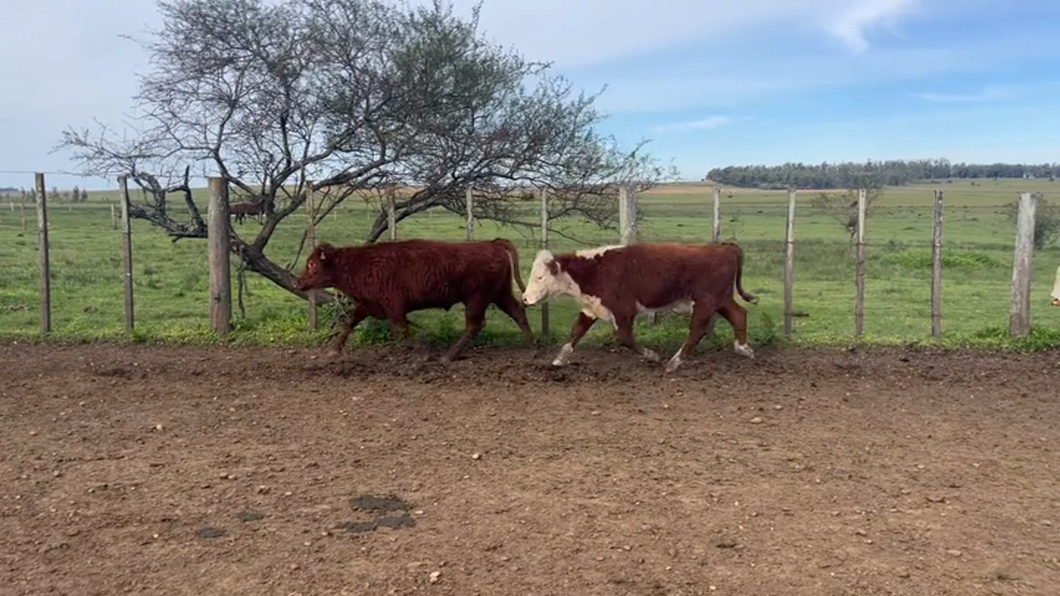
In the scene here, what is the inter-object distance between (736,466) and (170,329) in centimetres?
670

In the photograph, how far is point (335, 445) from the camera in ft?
19.7

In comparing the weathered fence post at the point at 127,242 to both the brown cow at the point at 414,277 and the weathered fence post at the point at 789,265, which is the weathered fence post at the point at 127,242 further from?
the weathered fence post at the point at 789,265

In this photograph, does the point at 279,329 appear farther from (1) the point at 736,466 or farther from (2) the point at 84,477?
(1) the point at 736,466

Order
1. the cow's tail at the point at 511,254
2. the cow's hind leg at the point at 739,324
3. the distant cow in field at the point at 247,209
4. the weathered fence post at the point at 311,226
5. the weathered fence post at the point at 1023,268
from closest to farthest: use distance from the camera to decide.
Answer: the cow's hind leg at the point at 739,324, the cow's tail at the point at 511,254, the weathered fence post at the point at 1023,268, the weathered fence post at the point at 311,226, the distant cow in field at the point at 247,209

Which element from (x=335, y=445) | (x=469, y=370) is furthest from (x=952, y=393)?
(x=335, y=445)

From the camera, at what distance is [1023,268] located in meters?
9.13

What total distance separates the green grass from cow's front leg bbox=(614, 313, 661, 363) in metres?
0.66

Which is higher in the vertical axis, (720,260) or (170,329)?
(720,260)

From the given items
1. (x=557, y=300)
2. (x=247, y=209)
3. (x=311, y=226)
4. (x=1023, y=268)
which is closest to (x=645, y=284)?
(x=557, y=300)

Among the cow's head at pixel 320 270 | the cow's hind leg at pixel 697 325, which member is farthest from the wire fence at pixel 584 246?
the cow's hind leg at pixel 697 325

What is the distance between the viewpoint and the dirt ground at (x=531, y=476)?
403cm

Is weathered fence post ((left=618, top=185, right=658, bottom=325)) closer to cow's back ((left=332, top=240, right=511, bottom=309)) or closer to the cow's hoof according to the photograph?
the cow's hoof

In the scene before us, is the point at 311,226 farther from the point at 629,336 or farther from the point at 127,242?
the point at 629,336

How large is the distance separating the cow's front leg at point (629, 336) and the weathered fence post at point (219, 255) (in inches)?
165
